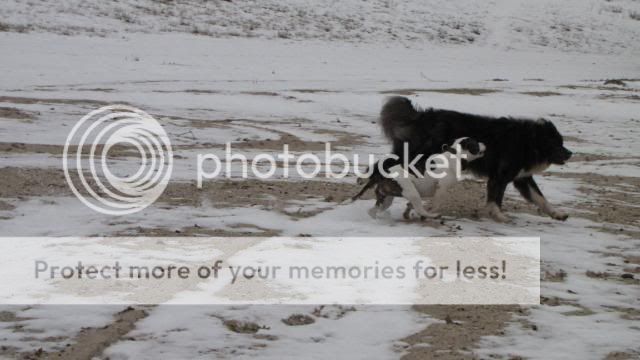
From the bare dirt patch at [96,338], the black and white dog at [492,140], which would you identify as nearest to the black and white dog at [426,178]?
the black and white dog at [492,140]

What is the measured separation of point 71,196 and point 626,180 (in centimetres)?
886

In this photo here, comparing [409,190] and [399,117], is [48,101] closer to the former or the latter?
[399,117]

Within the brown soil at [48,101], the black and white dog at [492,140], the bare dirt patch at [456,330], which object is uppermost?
the brown soil at [48,101]

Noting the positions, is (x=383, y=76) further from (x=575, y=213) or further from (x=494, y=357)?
(x=494, y=357)

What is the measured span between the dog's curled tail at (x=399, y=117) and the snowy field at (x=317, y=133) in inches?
37.7

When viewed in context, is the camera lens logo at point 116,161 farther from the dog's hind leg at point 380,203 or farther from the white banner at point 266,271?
the dog's hind leg at point 380,203

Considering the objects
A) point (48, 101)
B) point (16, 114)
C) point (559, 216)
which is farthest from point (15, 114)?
point (559, 216)

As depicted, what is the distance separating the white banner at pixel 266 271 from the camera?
609 cm

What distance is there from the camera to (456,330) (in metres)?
5.56

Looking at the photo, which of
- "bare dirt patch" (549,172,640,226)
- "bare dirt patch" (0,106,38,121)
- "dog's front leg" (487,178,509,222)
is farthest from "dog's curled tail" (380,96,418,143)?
"bare dirt patch" (0,106,38,121)

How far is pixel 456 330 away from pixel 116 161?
8.07m

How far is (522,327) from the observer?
566cm

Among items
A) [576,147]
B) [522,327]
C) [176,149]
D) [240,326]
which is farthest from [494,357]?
[576,147]

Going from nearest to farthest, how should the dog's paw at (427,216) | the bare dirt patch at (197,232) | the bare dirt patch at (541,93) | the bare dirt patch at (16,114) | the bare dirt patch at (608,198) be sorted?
the bare dirt patch at (197,232), the dog's paw at (427,216), the bare dirt patch at (608,198), the bare dirt patch at (16,114), the bare dirt patch at (541,93)
